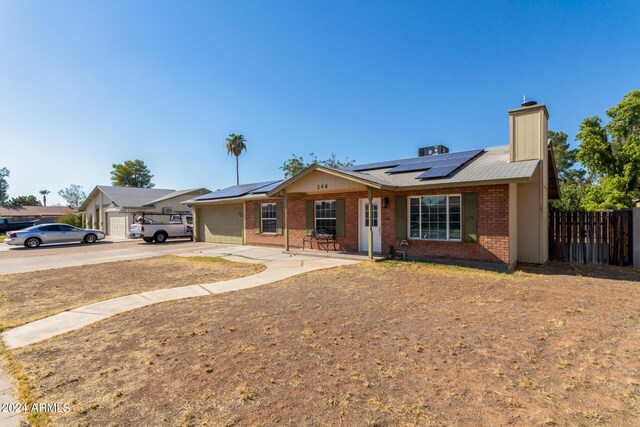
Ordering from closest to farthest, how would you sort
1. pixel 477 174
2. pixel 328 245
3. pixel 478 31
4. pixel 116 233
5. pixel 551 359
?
pixel 551 359, pixel 477 174, pixel 478 31, pixel 328 245, pixel 116 233

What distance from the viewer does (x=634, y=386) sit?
309cm

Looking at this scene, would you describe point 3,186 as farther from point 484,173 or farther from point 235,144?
point 484,173

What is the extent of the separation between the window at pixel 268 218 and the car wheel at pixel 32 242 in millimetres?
13965

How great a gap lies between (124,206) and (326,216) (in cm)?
1964

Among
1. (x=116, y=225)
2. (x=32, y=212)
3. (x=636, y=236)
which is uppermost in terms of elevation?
(x=32, y=212)

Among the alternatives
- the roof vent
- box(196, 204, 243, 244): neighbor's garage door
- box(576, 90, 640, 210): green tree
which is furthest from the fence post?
box(196, 204, 243, 244): neighbor's garage door

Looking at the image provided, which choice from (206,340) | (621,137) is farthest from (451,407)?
(621,137)

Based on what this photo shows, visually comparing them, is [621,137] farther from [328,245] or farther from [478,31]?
[328,245]

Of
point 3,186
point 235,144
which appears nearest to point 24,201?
point 3,186

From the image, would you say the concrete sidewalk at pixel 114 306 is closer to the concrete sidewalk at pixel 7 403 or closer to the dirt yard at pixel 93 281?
the concrete sidewalk at pixel 7 403

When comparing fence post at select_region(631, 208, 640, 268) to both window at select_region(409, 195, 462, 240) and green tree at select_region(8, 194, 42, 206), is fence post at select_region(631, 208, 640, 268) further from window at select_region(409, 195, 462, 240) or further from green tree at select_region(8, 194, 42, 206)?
green tree at select_region(8, 194, 42, 206)

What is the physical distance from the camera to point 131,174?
53.5m

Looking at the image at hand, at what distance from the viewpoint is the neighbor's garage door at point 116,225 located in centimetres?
2583

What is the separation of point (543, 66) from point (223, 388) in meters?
15.6
